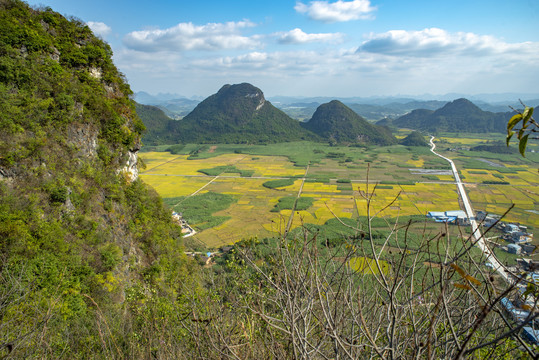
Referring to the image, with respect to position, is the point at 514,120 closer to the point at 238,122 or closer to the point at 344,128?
the point at 344,128

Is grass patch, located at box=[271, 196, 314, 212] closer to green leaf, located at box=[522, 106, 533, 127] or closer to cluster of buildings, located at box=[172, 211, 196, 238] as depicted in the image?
cluster of buildings, located at box=[172, 211, 196, 238]

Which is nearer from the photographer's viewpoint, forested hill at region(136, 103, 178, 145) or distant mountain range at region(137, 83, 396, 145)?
forested hill at region(136, 103, 178, 145)

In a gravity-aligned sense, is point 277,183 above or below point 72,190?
below

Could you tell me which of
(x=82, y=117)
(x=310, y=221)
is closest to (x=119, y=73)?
(x=82, y=117)

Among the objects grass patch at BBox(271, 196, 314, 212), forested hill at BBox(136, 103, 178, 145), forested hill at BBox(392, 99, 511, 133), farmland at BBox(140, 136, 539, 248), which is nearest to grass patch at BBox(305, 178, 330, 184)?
farmland at BBox(140, 136, 539, 248)

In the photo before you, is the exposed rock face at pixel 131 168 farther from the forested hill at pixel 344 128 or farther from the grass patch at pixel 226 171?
the forested hill at pixel 344 128

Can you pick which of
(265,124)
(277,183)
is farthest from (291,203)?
(265,124)

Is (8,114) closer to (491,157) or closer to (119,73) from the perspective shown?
(119,73)
